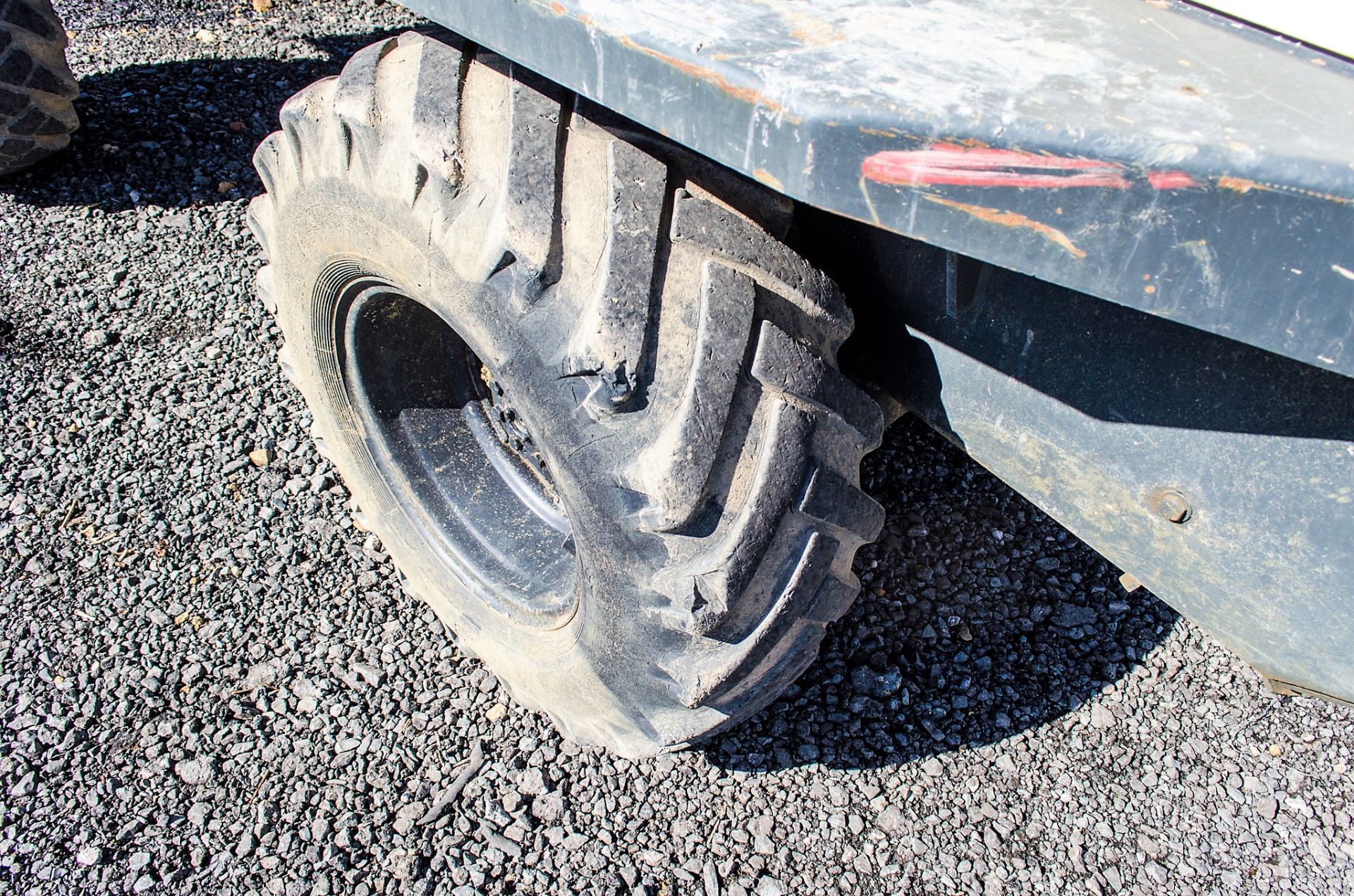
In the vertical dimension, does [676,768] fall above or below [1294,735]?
below

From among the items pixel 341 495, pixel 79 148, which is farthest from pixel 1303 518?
pixel 79 148

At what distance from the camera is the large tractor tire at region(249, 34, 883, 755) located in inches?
50.8

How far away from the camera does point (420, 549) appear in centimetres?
217

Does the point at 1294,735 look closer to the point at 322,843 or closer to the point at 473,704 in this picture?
the point at 473,704

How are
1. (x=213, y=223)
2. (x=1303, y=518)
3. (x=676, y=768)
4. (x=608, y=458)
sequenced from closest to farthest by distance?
(x=1303, y=518) → (x=608, y=458) → (x=676, y=768) → (x=213, y=223)

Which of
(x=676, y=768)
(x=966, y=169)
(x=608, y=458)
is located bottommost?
(x=676, y=768)

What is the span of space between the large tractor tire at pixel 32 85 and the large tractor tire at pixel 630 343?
199cm

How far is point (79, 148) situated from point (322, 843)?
278 centimetres

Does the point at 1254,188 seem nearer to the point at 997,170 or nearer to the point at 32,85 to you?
the point at 997,170

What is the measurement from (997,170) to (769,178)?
0.72ft

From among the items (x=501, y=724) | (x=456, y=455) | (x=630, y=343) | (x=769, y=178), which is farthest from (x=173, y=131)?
(x=769, y=178)

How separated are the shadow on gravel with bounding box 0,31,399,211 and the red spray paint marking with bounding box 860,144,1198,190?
115 inches

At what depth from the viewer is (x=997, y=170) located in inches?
33.6

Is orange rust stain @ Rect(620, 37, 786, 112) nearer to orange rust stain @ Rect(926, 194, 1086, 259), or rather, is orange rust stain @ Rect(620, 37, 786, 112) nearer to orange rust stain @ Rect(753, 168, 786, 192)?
orange rust stain @ Rect(753, 168, 786, 192)
